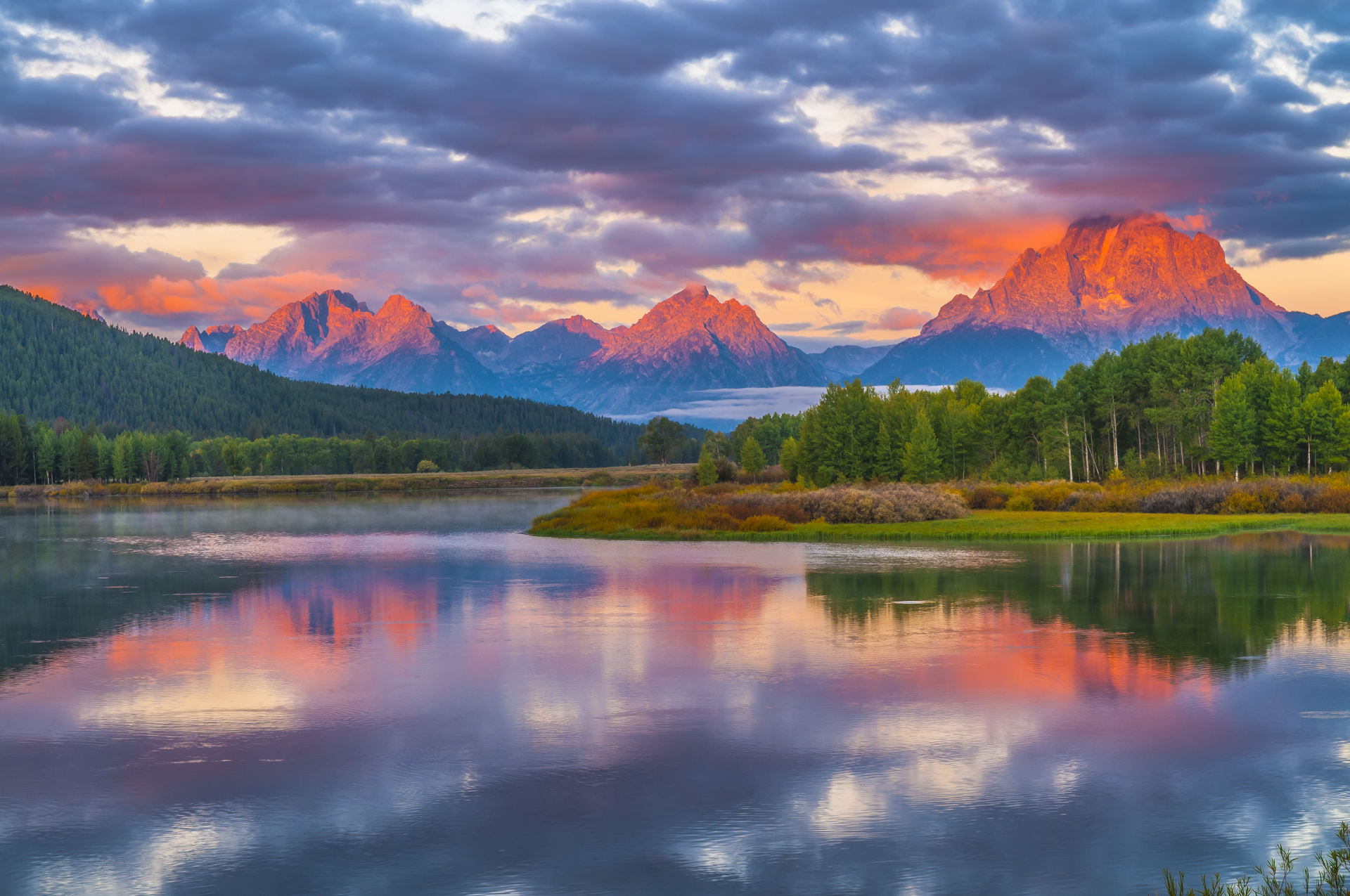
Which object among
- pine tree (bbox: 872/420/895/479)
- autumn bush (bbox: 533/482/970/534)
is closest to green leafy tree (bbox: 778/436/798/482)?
pine tree (bbox: 872/420/895/479)

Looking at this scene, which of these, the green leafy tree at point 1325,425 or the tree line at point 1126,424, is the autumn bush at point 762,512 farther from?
the green leafy tree at point 1325,425

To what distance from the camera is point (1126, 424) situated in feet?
430

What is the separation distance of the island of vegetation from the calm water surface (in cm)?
3287

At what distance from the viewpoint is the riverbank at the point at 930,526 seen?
67.2m

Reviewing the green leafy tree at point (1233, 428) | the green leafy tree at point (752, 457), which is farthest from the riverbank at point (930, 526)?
the green leafy tree at point (752, 457)

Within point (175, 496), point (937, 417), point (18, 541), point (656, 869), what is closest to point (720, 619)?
point (656, 869)

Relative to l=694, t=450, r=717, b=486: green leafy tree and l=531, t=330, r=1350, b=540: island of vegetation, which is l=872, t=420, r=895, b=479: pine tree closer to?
l=531, t=330, r=1350, b=540: island of vegetation

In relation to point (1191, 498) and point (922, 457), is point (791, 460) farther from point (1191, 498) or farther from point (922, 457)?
point (1191, 498)

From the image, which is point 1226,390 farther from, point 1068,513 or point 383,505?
point 383,505

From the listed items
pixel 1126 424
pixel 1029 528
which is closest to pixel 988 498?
pixel 1029 528

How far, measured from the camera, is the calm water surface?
14117 mm

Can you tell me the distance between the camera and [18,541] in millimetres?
77250

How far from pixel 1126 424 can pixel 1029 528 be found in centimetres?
7076

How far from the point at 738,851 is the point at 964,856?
9.57ft
